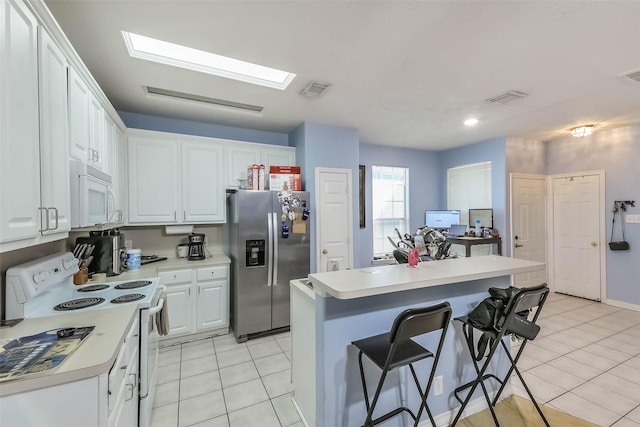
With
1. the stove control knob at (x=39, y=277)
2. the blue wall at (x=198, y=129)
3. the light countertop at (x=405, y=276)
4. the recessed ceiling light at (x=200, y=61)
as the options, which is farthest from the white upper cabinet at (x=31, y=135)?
the blue wall at (x=198, y=129)

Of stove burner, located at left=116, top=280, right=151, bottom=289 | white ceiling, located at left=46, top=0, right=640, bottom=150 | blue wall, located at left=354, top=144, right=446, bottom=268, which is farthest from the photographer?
blue wall, located at left=354, top=144, right=446, bottom=268

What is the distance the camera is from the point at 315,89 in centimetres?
271

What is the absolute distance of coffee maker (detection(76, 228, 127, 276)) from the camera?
7.73 feet

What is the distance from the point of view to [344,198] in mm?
3914

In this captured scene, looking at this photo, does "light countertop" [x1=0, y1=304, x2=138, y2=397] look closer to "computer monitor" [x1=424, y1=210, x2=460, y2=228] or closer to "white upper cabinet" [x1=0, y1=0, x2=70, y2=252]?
"white upper cabinet" [x1=0, y1=0, x2=70, y2=252]

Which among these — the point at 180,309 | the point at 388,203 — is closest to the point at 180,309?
the point at 180,309

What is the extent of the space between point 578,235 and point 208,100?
6093 mm

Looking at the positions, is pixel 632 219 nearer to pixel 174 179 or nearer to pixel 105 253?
pixel 174 179

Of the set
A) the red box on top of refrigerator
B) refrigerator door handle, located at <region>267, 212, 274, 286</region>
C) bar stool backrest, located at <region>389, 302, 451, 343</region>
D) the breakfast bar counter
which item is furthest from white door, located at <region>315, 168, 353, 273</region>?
bar stool backrest, located at <region>389, 302, 451, 343</region>

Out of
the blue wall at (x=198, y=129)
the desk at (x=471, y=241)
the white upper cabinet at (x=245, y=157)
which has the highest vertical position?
the blue wall at (x=198, y=129)

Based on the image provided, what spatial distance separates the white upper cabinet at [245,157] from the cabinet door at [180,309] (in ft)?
4.47

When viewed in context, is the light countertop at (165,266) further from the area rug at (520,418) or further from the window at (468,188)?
the window at (468,188)

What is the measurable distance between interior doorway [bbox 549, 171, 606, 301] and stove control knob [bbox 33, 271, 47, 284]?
667 centimetres

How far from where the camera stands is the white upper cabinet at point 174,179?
3096mm
